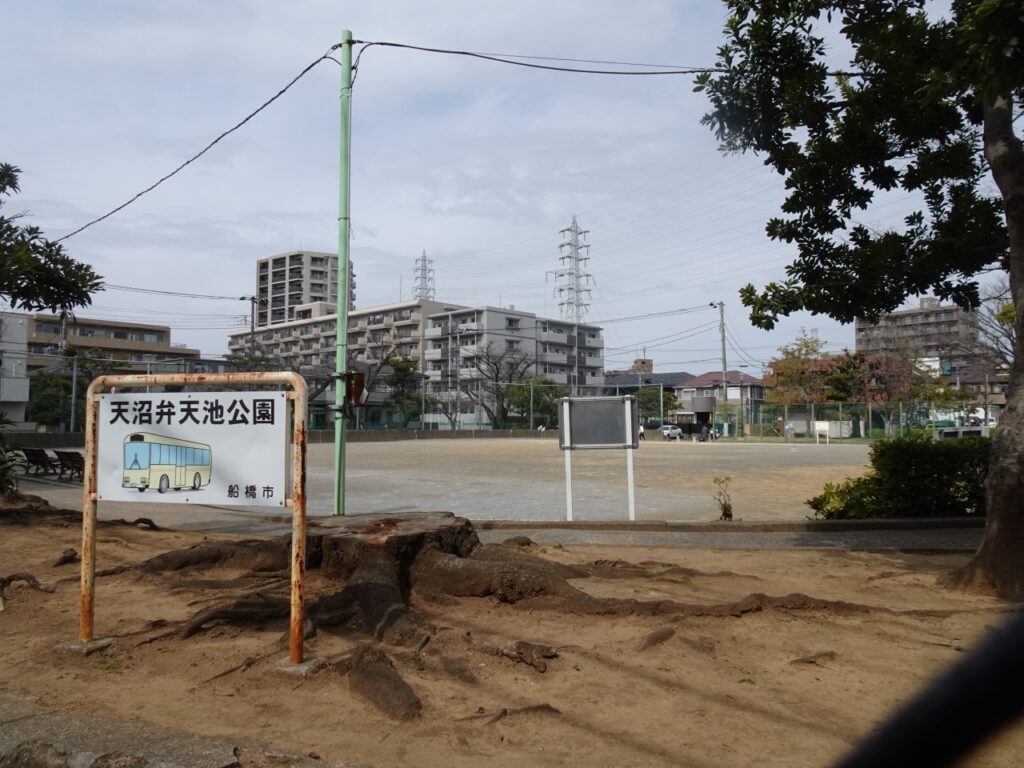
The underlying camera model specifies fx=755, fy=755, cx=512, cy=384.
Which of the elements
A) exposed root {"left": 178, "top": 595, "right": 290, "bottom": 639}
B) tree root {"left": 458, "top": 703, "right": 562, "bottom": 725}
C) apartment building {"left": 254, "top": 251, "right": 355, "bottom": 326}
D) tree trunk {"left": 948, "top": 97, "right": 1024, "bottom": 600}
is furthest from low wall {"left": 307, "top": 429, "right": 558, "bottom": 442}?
apartment building {"left": 254, "top": 251, "right": 355, "bottom": 326}

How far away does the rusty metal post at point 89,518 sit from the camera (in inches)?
173

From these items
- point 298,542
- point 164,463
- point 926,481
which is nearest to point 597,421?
point 926,481

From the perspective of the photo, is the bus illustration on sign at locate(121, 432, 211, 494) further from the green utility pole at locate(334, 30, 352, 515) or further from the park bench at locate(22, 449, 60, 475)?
the park bench at locate(22, 449, 60, 475)

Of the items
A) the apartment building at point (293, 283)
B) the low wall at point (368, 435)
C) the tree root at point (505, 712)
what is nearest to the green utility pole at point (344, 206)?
the tree root at point (505, 712)

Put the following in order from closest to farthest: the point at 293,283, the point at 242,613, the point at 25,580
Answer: the point at 242,613 < the point at 25,580 < the point at 293,283

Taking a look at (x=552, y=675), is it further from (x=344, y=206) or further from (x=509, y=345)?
(x=509, y=345)

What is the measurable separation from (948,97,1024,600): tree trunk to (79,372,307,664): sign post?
5.05 metres

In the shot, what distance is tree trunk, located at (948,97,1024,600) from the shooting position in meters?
5.55

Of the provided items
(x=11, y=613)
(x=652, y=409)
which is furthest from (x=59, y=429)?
(x=652, y=409)

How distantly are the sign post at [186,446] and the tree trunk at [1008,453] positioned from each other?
5.05m

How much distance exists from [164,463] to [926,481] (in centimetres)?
936

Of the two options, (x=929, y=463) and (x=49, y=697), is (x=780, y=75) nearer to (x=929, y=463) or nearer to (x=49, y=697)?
(x=929, y=463)

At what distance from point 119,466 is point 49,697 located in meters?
1.35

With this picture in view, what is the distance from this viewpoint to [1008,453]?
5676mm
